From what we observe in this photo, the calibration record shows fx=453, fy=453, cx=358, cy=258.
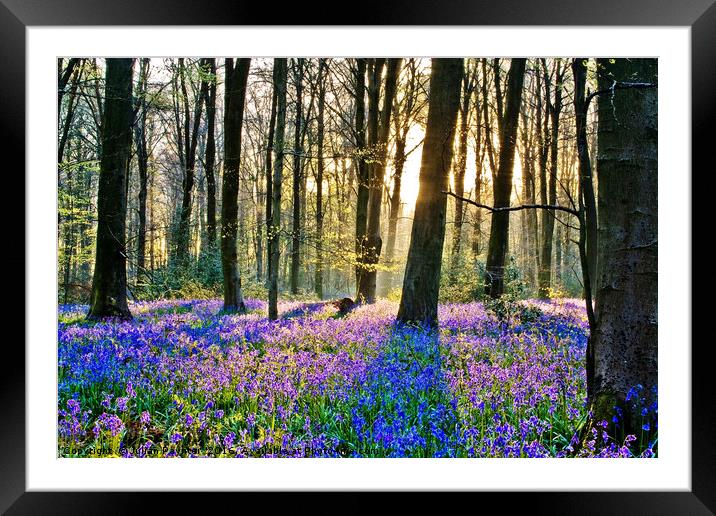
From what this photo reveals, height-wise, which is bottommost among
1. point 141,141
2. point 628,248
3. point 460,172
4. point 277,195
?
point 628,248

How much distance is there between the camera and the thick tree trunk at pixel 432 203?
6.52 m

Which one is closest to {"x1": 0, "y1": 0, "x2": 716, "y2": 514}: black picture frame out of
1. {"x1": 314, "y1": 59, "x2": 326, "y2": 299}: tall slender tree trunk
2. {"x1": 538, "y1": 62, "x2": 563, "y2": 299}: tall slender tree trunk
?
{"x1": 538, "y1": 62, "x2": 563, "y2": 299}: tall slender tree trunk

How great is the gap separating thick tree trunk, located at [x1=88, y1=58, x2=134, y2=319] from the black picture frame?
154 inches

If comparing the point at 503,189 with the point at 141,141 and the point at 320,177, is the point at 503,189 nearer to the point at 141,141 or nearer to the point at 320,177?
the point at 320,177

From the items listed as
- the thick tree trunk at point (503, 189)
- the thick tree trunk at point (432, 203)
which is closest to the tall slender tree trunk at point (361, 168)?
the thick tree trunk at point (503, 189)

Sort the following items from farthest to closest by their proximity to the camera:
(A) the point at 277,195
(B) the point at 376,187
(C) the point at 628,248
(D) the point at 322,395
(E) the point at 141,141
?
(B) the point at 376,187
(E) the point at 141,141
(A) the point at 277,195
(D) the point at 322,395
(C) the point at 628,248

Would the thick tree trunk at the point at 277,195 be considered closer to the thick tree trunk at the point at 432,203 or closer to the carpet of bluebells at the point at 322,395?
the carpet of bluebells at the point at 322,395

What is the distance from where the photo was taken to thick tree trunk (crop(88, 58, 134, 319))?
6.51 metres

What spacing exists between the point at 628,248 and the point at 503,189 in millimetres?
5620

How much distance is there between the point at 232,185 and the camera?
28.9 feet

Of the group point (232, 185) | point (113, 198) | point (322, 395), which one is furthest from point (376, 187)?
point (322, 395)
